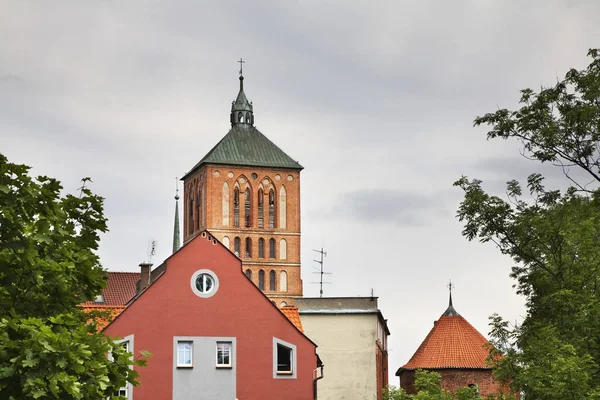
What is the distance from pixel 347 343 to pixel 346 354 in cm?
77

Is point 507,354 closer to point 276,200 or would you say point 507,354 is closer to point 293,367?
point 293,367

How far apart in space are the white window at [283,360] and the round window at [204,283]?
3016mm

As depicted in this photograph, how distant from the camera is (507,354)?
1373 inches

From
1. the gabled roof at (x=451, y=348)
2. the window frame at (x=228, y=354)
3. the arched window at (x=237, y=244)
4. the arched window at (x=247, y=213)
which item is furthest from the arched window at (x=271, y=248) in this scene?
the window frame at (x=228, y=354)

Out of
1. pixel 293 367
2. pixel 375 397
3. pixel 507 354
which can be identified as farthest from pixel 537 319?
pixel 375 397

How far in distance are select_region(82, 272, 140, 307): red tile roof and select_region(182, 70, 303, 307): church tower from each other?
19.8 m

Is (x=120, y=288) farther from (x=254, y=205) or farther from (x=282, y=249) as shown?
(x=254, y=205)

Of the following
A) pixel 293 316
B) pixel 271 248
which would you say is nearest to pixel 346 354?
pixel 293 316

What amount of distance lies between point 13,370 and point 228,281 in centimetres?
2701

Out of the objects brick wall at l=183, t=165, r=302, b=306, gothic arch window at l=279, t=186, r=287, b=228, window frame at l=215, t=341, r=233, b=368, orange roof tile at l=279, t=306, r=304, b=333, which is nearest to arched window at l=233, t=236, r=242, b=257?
brick wall at l=183, t=165, r=302, b=306

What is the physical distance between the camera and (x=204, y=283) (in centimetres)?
4678

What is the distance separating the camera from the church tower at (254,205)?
10681cm

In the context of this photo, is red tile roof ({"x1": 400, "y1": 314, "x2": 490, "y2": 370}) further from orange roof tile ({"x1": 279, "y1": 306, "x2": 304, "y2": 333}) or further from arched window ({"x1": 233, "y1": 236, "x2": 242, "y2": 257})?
arched window ({"x1": 233, "y1": 236, "x2": 242, "y2": 257})

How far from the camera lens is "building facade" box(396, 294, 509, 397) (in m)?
73.2
